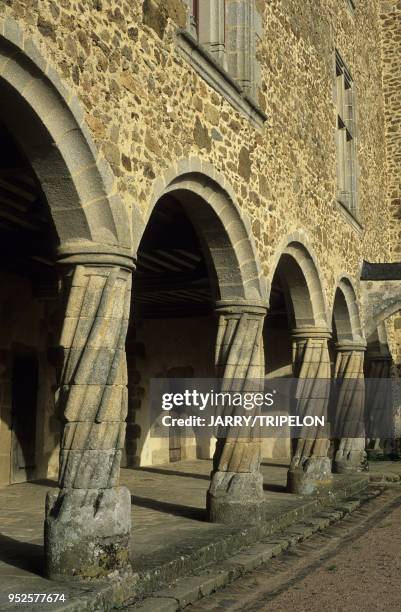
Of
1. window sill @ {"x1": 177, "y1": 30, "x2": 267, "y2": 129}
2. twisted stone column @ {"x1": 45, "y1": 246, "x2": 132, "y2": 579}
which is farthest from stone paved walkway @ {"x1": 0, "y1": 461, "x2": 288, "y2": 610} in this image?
window sill @ {"x1": 177, "y1": 30, "x2": 267, "y2": 129}

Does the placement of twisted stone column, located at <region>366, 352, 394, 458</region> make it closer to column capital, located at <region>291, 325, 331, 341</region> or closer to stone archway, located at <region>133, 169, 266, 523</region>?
column capital, located at <region>291, 325, 331, 341</region>

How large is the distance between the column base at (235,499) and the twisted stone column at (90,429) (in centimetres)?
202

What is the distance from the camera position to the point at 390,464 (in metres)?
13.1

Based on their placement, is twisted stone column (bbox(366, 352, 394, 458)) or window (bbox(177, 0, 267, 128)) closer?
window (bbox(177, 0, 267, 128))

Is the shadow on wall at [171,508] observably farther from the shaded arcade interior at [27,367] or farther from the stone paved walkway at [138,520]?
the shaded arcade interior at [27,367]

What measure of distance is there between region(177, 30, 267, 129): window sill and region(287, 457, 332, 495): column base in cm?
374

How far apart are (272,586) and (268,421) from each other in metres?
10.5

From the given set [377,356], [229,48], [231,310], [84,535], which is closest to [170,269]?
[231,310]

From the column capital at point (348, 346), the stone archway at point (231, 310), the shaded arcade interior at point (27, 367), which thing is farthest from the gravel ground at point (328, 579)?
the column capital at point (348, 346)

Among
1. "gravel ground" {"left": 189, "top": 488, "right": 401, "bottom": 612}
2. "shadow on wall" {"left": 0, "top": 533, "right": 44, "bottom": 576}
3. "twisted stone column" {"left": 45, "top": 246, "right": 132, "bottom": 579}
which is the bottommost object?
"gravel ground" {"left": 189, "top": 488, "right": 401, "bottom": 612}

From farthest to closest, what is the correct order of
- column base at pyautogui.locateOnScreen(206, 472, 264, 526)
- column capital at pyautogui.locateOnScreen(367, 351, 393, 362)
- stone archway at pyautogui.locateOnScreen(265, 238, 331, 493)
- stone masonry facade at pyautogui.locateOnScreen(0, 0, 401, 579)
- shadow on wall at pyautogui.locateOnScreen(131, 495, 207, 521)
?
1. column capital at pyautogui.locateOnScreen(367, 351, 393, 362)
2. stone archway at pyautogui.locateOnScreen(265, 238, 331, 493)
3. shadow on wall at pyautogui.locateOnScreen(131, 495, 207, 521)
4. column base at pyautogui.locateOnScreen(206, 472, 264, 526)
5. stone masonry facade at pyautogui.locateOnScreen(0, 0, 401, 579)

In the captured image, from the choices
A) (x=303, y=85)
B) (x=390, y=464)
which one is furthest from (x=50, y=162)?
(x=390, y=464)

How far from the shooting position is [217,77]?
20.9 ft

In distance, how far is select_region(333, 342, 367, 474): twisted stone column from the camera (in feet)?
36.8
